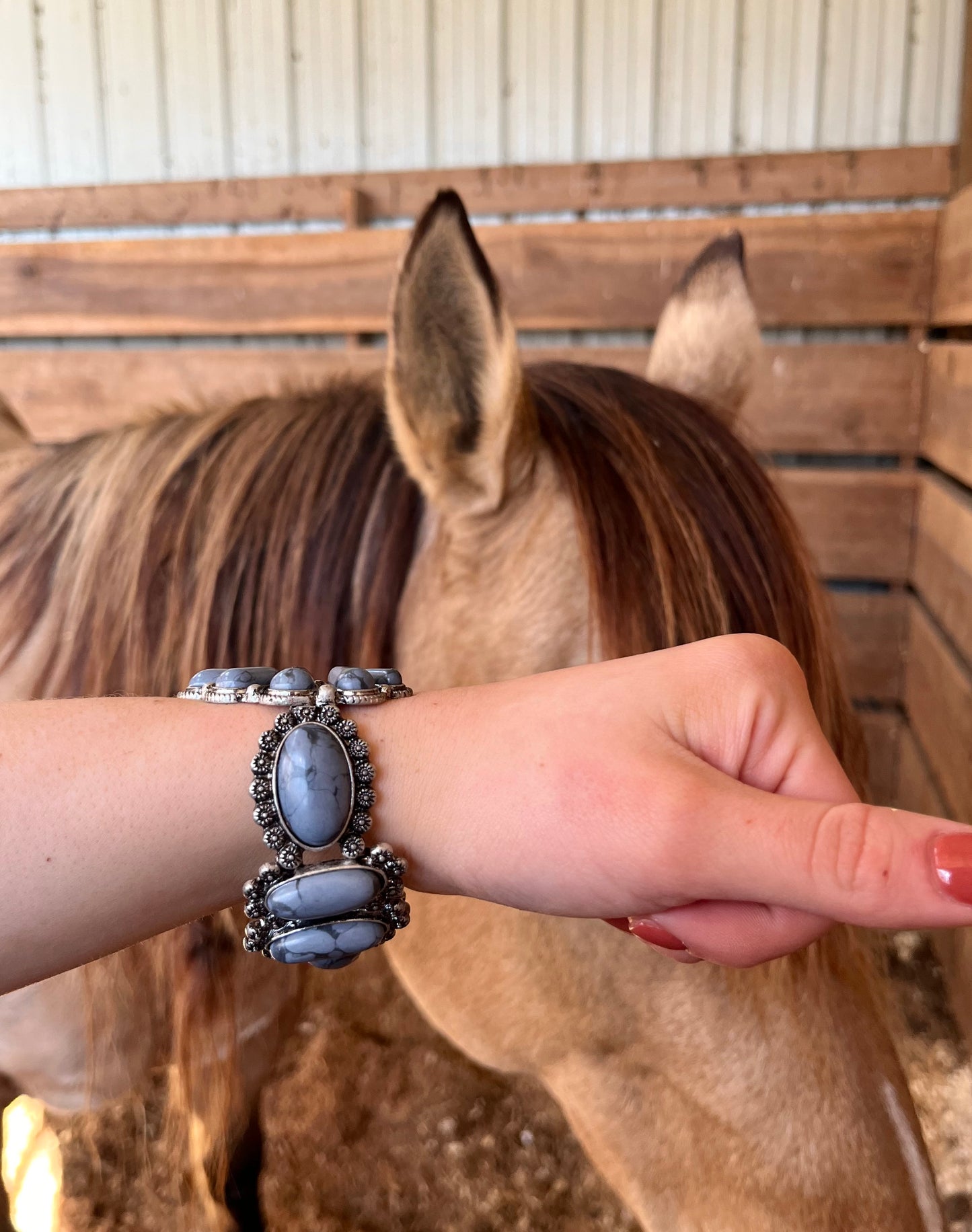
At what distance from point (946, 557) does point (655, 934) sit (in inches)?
64.6

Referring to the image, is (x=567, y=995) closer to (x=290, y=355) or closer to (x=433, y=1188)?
(x=433, y=1188)

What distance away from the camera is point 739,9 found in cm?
226

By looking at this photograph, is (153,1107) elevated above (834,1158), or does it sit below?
below

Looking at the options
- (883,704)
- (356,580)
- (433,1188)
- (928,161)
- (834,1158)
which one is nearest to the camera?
(834,1158)

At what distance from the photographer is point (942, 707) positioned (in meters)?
1.85

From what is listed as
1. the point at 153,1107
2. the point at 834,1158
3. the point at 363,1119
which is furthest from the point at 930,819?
the point at 153,1107

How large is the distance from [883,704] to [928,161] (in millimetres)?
1397

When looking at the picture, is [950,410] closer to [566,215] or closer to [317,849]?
[566,215]

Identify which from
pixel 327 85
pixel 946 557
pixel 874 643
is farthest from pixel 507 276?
pixel 874 643

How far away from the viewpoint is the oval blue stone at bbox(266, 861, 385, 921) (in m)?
0.46

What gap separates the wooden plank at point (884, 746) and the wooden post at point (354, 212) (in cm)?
175

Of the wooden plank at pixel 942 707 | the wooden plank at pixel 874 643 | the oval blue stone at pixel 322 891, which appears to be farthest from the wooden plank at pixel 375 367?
the oval blue stone at pixel 322 891

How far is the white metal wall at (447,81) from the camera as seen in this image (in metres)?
2.23

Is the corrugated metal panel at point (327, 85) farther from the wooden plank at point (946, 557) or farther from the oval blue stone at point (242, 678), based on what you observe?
the oval blue stone at point (242, 678)
